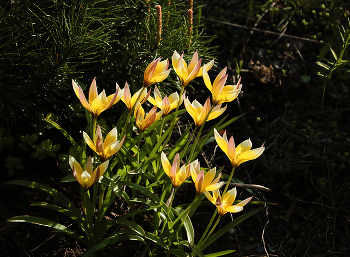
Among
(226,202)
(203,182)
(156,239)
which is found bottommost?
(156,239)

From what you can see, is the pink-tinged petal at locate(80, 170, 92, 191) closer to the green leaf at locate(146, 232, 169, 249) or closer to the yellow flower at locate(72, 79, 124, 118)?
the yellow flower at locate(72, 79, 124, 118)

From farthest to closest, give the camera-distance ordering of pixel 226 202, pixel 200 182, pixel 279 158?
pixel 279 158
pixel 226 202
pixel 200 182

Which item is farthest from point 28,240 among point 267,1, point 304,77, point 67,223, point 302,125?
point 267,1

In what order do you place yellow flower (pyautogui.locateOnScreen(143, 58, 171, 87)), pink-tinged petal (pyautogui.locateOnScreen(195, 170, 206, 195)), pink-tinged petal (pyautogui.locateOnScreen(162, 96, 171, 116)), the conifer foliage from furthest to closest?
the conifer foliage, pink-tinged petal (pyautogui.locateOnScreen(162, 96, 171, 116)), yellow flower (pyautogui.locateOnScreen(143, 58, 171, 87)), pink-tinged petal (pyautogui.locateOnScreen(195, 170, 206, 195))

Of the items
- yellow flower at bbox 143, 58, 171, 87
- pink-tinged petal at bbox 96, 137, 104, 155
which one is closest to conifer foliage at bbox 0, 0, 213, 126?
yellow flower at bbox 143, 58, 171, 87

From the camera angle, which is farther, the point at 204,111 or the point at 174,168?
the point at 204,111

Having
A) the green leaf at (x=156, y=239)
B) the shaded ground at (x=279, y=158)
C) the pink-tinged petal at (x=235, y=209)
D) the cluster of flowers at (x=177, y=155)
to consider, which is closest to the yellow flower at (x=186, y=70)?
the cluster of flowers at (x=177, y=155)

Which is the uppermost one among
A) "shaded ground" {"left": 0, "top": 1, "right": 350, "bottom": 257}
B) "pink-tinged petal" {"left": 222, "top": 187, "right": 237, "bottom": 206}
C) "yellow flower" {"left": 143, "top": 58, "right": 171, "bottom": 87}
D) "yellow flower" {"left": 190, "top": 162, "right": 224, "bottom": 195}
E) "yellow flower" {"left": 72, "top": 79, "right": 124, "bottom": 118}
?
"yellow flower" {"left": 143, "top": 58, "right": 171, "bottom": 87}

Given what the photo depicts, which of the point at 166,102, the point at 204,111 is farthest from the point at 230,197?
the point at 166,102

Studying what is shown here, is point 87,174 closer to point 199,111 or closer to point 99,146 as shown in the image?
point 99,146
